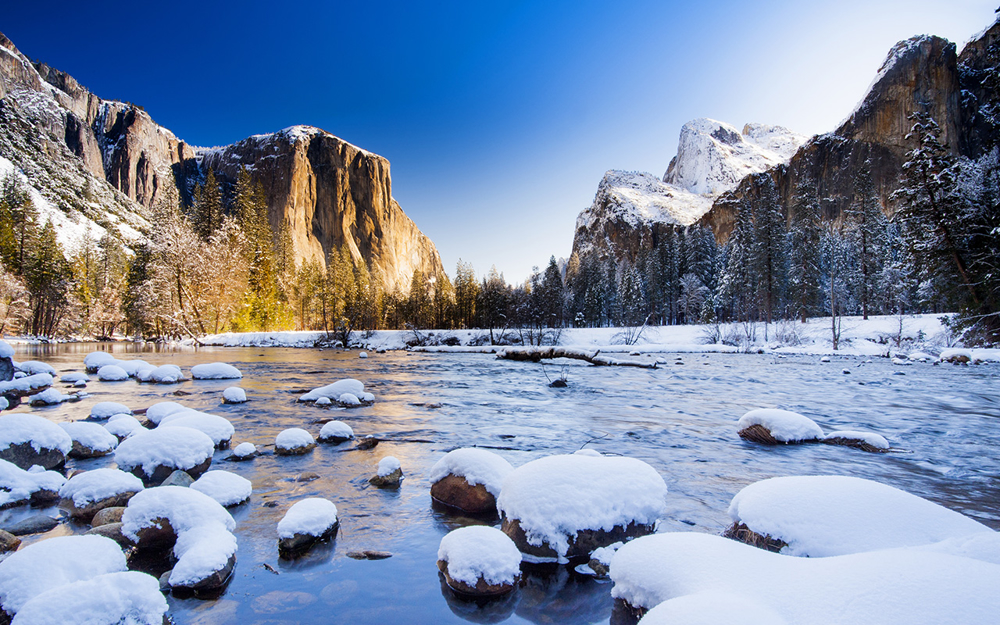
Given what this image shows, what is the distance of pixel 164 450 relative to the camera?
452 cm

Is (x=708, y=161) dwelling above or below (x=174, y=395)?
above

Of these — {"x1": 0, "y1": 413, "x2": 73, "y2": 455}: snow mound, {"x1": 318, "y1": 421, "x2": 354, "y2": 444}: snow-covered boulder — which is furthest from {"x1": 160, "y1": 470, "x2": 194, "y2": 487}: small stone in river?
{"x1": 318, "y1": 421, "x2": 354, "y2": 444}: snow-covered boulder

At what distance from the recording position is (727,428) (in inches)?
301

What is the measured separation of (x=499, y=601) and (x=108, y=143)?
200 meters

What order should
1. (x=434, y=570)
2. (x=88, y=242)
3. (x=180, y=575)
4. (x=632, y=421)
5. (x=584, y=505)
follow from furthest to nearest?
(x=88, y=242), (x=632, y=421), (x=584, y=505), (x=434, y=570), (x=180, y=575)

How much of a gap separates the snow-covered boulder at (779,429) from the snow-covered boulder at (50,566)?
25.2 ft

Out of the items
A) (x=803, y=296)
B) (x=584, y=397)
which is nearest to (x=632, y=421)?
(x=584, y=397)

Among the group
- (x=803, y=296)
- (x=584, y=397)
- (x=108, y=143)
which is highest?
(x=108, y=143)

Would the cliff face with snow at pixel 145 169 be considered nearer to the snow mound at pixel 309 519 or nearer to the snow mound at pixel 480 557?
the snow mound at pixel 309 519

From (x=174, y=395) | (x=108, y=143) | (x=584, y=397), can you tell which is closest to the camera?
(x=174, y=395)

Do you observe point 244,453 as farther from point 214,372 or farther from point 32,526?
point 214,372

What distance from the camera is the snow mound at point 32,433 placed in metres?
4.46

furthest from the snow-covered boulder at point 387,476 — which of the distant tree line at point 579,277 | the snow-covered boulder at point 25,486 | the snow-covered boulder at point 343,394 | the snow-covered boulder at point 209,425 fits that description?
the distant tree line at point 579,277

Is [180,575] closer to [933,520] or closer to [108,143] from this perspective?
[933,520]
